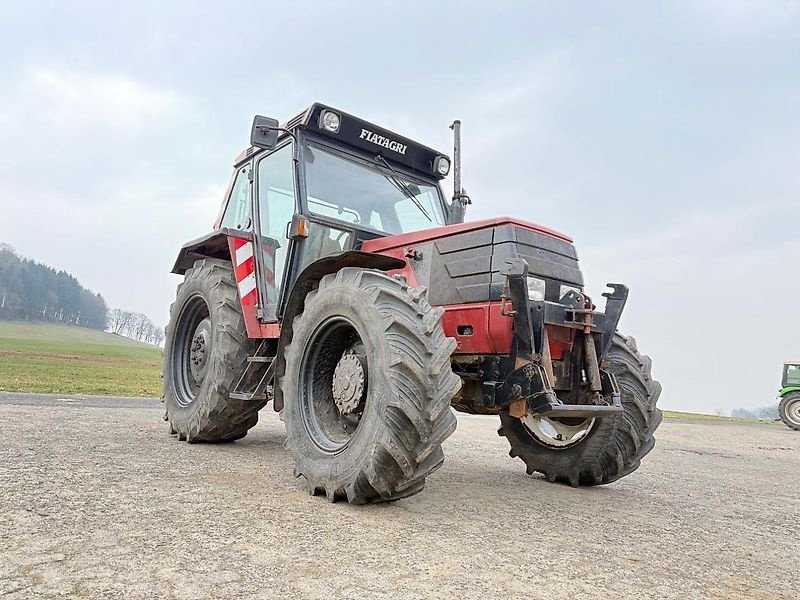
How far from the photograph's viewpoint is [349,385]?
136 inches

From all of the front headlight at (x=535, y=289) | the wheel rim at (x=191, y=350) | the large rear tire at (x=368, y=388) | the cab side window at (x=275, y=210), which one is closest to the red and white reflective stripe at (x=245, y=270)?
the cab side window at (x=275, y=210)

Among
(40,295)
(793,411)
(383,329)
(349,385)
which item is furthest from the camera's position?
(40,295)

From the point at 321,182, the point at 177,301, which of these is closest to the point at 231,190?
the point at 177,301

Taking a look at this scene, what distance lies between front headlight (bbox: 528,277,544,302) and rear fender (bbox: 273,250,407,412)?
88cm

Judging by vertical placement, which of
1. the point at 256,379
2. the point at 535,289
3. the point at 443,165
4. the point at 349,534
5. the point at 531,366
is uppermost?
the point at 443,165

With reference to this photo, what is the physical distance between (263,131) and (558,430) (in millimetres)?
3056

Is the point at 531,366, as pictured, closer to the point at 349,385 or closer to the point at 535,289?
the point at 535,289

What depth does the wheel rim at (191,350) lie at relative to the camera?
551cm

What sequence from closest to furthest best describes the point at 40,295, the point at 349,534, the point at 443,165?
the point at 349,534
the point at 443,165
the point at 40,295

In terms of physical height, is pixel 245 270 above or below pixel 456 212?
below

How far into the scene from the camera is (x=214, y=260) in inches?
230

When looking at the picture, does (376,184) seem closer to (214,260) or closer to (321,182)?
(321,182)

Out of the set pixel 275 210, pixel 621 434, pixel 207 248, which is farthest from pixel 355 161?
pixel 621 434

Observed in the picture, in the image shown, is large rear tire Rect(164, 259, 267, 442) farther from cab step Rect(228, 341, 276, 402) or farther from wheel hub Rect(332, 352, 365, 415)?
wheel hub Rect(332, 352, 365, 415)
